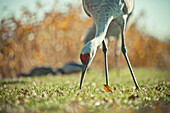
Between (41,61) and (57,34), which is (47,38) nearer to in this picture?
(57,34)

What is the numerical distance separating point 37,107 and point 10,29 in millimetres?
6931

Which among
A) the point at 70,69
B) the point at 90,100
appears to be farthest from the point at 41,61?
the point at 90,100

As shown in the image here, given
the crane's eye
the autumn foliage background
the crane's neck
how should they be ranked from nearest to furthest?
the crane's eye, the crane's neck, the autumn foliage background

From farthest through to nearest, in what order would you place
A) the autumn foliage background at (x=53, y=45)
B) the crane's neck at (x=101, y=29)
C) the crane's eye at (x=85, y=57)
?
the autumn foliage background at (x=53, y=45) < the crane's neck at (x=101, y=29) < the crane's eye at (x=85, y=57)

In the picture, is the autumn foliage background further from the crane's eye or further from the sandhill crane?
the crane's eye

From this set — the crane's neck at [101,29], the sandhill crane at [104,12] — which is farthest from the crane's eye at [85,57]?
the crane's neck at [101,29]

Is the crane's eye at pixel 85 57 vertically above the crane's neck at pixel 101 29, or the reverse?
the crane's neck at pixel 101 29

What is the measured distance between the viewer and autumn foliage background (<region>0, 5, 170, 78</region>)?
8.81 meters

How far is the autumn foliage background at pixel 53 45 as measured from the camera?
28.9 feet

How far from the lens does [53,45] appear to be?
10773mm

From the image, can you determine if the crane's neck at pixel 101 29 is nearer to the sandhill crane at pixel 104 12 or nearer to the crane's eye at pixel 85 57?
the sandhill crane at pixel 104 12

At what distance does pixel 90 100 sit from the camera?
2.75 m

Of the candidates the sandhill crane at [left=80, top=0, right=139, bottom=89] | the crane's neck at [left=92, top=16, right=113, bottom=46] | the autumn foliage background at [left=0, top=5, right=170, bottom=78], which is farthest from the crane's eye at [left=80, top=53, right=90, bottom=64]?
the autumn foliage background at [left=0, top=5, right=170, bottom=78]

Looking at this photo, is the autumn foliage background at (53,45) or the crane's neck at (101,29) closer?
the crane's neck at (101,29)
